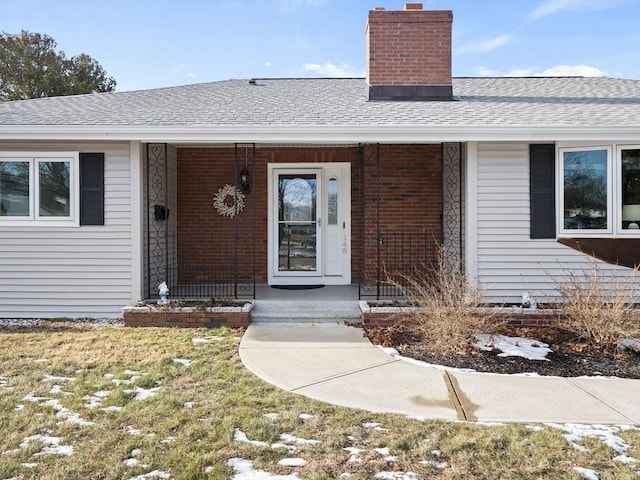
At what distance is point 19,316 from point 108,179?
2.37 meters

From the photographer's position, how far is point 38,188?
6543 millimetres

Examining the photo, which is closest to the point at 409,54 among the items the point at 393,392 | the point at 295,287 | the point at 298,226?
the point at 298,226

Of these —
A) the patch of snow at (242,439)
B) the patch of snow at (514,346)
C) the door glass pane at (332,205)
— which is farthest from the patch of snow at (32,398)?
the door glass pane at (332,205)

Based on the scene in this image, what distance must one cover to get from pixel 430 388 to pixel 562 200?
12.8ft

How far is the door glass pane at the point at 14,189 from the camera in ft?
21.6

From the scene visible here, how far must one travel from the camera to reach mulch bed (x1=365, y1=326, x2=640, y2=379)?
4.46 metres

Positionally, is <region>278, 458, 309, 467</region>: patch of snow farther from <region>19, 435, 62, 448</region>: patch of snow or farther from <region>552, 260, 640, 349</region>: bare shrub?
<region>552, 260, 640, 349</region>: bare shrub

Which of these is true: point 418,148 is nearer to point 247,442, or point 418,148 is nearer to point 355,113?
point 355,113

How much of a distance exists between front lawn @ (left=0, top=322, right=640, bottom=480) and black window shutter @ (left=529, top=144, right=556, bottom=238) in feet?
12.5

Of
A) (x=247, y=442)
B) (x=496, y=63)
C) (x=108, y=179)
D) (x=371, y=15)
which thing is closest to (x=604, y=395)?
(x=247, y=442)

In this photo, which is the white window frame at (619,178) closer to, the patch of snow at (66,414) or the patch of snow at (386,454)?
the patch of snow at (386,454)

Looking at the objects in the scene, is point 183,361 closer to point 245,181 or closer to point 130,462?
point 130,462

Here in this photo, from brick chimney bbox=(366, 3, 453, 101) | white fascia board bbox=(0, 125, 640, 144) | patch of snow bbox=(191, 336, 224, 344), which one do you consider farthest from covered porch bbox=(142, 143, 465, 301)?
patch of snow bbox=(191, 336, 224, 344)

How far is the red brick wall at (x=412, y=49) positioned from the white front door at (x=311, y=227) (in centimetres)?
186
